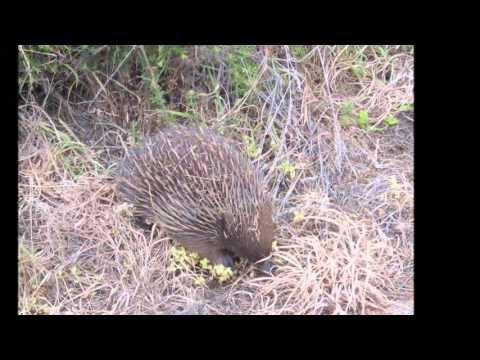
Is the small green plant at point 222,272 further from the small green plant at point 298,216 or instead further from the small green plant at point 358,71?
the small green plant at point 358,71

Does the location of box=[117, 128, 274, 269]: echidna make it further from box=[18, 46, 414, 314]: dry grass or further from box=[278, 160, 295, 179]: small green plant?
box=[278, 160, 295, 179]: small green plant

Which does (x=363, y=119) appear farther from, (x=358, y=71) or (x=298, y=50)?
(x=298, y=50)

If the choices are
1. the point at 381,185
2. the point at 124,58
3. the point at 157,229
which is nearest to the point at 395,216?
the point at 381,185

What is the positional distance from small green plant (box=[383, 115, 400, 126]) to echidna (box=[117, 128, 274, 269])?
1419 millimetres

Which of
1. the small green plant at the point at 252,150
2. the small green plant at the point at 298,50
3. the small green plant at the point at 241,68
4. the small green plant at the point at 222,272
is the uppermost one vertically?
the small green plant at the point at 298,50

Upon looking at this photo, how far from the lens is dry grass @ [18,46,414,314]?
142 inches

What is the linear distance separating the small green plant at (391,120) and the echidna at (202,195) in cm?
142

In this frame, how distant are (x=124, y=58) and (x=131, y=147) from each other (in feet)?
2.23

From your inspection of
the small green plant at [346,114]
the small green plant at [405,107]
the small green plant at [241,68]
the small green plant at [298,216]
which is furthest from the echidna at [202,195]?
the small green plant at [405,107]

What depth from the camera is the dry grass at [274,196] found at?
3.60 meters

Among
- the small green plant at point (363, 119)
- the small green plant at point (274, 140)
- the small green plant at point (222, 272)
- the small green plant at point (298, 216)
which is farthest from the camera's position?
the small green plant at point (363, 119)

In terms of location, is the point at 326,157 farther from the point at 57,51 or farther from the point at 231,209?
the point at 57,51

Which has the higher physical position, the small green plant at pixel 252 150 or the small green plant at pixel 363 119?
the small green plant at pixel 363 119

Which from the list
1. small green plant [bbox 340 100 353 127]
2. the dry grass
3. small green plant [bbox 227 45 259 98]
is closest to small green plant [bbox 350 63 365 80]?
the dry grass
